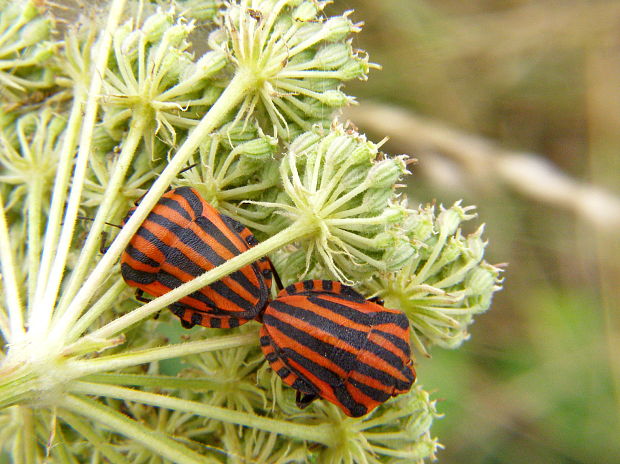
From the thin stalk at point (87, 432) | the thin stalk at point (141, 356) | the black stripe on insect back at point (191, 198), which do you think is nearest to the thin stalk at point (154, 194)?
the black stripe on insect back at point (191, 198)

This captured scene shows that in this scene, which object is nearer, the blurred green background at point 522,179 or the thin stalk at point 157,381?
the thin stalk at point 157,381

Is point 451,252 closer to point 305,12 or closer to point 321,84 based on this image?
point 321,84

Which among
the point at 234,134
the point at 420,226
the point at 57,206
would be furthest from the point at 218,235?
the point at 420,226

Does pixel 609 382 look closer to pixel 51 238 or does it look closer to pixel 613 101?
pixel 613 101

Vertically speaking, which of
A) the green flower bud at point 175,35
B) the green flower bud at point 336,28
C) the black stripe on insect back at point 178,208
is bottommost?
the black stripe on insect back at point 178,208

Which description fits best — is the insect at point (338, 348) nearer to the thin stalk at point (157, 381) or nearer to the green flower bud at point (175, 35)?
the thin stalk at point (157, 381)

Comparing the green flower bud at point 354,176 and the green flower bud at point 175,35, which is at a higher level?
the green flower bud at point 175,35

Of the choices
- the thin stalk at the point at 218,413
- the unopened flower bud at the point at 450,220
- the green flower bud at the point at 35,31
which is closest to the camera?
the thin stalk at the point at 218,413

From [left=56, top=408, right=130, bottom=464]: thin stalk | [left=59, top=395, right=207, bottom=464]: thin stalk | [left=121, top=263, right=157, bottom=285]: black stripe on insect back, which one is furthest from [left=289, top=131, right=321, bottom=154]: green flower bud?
[left=56, top=408, right=130, bottom=464]: thin stalk

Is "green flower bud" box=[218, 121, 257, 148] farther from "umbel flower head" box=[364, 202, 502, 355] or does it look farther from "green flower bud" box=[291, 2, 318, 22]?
"umbel flower head" box=[364, 202, 502, 355]
